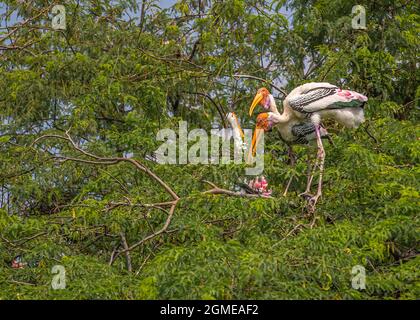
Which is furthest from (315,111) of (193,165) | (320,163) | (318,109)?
(193,165)

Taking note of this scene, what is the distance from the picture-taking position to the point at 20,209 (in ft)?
24.8

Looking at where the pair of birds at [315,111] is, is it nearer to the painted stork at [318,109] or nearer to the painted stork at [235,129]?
the painted stork at [318,109]

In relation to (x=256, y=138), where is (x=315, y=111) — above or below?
above

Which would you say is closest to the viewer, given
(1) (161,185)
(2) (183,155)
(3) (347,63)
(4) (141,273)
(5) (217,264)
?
(5) (217,264)

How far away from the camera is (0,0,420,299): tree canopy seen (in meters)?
5.33

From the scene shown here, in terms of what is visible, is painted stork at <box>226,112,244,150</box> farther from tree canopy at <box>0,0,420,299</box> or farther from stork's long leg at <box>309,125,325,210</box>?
stork's long leg at <box>309,125,325,210</box>

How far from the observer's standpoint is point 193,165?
691cm

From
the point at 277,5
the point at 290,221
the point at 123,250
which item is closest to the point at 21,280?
the point at 123,250

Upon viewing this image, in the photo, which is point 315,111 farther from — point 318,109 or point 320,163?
point 320,163

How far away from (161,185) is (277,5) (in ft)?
11.7

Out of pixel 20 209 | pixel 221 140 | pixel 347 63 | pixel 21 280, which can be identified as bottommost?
pixel 21 280

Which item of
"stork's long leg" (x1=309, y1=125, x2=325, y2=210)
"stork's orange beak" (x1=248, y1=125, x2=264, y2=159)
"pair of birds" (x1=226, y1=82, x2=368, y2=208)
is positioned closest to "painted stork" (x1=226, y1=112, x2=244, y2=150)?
"stork's orange beak" (x1=248, y1=125, x2=264, y2=159)

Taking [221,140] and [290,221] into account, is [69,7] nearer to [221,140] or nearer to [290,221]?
[221,140]

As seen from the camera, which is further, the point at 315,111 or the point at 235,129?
the point at 235,129
